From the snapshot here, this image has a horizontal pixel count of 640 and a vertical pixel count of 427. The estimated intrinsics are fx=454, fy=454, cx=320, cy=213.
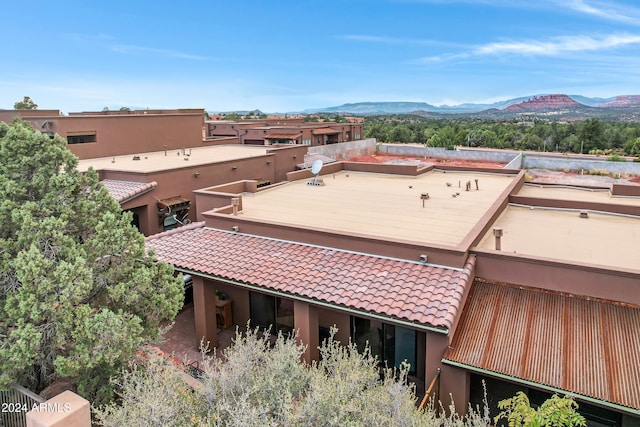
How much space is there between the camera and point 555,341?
9.88 metres

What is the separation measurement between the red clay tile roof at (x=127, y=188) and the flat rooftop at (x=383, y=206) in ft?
14.7

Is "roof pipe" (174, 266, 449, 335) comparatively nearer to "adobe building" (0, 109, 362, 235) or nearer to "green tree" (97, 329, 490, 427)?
"green tree" (97, 329, 490, 427)

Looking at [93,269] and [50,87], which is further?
[50,87]

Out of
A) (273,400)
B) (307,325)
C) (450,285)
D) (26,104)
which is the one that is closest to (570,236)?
(450,285)

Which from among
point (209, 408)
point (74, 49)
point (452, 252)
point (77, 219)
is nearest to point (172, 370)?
point (209, 408)

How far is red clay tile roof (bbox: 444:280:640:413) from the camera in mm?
8847

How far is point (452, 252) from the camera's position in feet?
38.5

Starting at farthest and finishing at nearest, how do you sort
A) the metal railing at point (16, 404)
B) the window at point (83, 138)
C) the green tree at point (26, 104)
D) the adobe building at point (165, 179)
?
the green tree at point (26, 104), the window at point (83, 138), the adobe building at point (165, 179), the metal railing at point (16, 404)

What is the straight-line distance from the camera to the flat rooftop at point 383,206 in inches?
581

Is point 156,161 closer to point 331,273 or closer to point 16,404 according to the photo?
point 331,273

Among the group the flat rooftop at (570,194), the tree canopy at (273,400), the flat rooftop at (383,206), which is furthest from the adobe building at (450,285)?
the flat rooftop at (570,194)

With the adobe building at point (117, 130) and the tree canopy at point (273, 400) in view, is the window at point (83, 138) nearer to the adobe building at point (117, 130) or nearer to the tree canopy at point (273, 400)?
the adobe building at point (117, 130)

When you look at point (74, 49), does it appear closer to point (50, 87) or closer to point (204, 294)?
point (50, 87)

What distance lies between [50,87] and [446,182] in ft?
185
